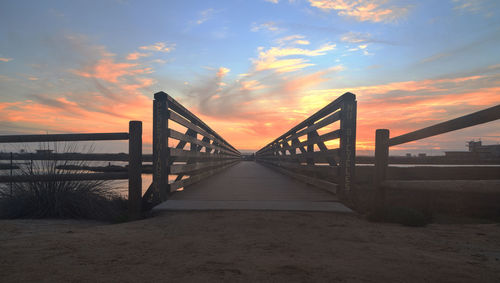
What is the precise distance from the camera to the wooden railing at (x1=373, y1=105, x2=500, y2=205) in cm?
287

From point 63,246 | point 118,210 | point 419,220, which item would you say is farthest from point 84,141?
point 419,220

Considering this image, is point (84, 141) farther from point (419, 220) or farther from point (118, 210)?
point (419, 220)

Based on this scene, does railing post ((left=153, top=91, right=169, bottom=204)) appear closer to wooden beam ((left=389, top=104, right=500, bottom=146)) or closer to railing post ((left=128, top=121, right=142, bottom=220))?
railing post ((left=128, top=121, right=142, bottom=220))

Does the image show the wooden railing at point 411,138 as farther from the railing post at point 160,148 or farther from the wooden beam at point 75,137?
the wooden beam at point 75,137

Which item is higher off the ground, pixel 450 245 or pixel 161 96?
pixel 161 96

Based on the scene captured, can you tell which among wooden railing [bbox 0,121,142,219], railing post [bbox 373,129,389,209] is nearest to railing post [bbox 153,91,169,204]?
wooden railing [bbox 0,121,142,219]

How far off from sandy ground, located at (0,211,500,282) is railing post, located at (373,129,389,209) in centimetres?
88

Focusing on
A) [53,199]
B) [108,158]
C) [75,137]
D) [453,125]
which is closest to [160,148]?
[108,158]

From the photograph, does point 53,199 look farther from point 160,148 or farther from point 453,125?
point 453,125

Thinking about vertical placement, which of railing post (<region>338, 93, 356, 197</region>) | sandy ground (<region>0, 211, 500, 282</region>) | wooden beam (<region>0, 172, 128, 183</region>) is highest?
railing post (<region>338, 93, 356, 197</region>)

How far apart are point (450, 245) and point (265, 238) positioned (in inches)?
60.6

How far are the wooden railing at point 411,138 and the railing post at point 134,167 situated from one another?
3.33 meters

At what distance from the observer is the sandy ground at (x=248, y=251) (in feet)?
6.15

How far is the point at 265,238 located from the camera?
9.20 feet
